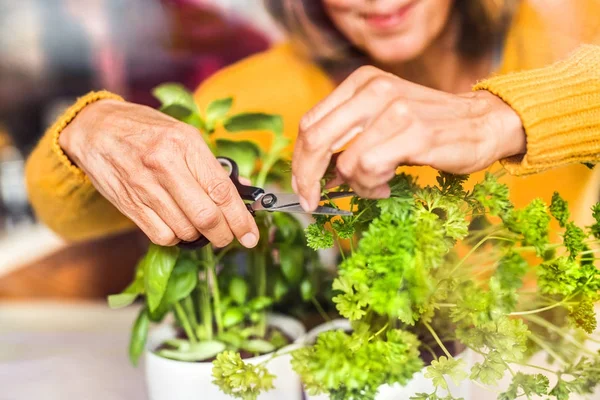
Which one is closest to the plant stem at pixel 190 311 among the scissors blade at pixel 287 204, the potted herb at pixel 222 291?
the potted herb at pixel 222 291

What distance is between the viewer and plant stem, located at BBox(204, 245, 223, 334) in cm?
70

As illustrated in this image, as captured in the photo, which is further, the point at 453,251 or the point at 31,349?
the point at 31,349

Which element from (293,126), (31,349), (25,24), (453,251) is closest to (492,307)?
(453,251)

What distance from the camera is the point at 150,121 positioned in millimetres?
593

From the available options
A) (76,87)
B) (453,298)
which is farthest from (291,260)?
(76,87)

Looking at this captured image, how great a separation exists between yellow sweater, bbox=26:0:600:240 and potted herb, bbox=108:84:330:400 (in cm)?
16

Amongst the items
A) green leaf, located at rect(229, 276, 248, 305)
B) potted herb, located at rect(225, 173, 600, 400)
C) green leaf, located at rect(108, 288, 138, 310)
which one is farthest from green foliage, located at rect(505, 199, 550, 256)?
green leaf, located at rect(108, 288, 138, 310)

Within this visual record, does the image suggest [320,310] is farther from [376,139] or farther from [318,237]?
[376,139]

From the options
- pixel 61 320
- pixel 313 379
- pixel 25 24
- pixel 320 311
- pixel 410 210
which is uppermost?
pixel 25 24

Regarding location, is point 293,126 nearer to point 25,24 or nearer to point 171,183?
point 171,183

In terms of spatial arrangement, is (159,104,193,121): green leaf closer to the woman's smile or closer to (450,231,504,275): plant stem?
the woman's smile

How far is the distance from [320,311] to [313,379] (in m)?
0.33

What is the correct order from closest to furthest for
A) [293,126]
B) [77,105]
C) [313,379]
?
[313,379]
[77,105]
[293,126]

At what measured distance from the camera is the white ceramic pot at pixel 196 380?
62 centimetres
